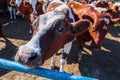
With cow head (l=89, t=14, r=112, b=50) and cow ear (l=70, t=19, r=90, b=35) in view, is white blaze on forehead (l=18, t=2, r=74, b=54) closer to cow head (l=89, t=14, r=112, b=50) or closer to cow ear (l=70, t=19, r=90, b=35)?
cow ear (l=70, t=19, r=90, b=35)

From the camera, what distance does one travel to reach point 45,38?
159 inches

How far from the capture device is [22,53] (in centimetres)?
345

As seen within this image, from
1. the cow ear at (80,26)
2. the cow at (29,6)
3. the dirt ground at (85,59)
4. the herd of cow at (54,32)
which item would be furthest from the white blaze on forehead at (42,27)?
the cow at (29,6)

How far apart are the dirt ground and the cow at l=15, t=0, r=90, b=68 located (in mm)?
2228

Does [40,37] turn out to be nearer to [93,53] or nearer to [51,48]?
[51,48]

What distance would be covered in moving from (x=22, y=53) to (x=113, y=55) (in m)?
5.32

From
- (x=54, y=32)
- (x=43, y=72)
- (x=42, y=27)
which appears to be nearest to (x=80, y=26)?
(x=54, y=32)

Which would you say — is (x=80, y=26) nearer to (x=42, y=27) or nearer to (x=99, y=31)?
(x=42, y=27)

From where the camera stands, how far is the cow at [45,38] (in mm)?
3443

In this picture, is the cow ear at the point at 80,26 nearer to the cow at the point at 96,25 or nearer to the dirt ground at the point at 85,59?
the cow at the point at 96,25

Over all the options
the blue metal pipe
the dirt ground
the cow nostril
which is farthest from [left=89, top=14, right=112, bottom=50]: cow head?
the blue metal pipe

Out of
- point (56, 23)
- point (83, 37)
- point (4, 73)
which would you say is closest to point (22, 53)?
point (56, 23)

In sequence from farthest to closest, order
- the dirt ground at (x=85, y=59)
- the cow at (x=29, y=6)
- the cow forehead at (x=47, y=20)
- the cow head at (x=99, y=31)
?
1. the cow at (x=29, y=6)
2. the dirt ground at (x=85, y=59)
3. the cow head at (x=99, y=31)
4. the cow forehead at (x=47, y=20)

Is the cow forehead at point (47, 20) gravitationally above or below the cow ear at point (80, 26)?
above
